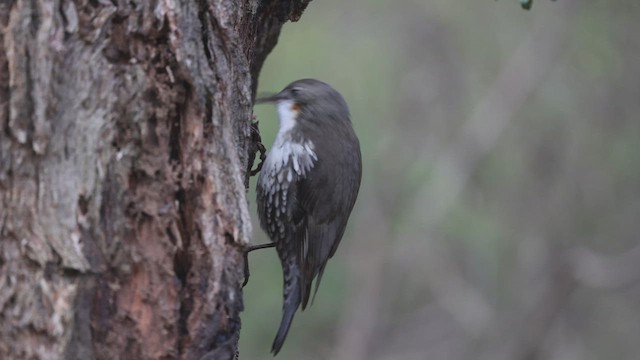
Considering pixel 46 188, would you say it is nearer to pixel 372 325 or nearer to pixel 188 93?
pixel 188 93

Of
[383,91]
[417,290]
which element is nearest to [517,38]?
[383,91]

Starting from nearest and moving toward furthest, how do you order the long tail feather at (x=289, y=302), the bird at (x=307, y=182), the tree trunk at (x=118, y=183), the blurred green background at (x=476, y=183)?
the tree trunk at (x=118, y=183) < the long tail feather at (x=289, y=302) < the bird at (x=307, y=182) < the blurred green background at (x=476, y=183)

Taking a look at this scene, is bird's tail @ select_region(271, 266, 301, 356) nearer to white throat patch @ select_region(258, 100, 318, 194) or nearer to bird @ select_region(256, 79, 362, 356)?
bird @ select_region(256, 79, 362, 356)

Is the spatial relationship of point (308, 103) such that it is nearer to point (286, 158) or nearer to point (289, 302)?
point (286, 158)

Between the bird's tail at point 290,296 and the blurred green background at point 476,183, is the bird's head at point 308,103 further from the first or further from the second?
the blurred green background at point 476,183

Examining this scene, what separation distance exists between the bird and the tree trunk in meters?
1.79

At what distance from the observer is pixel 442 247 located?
34.2 ft

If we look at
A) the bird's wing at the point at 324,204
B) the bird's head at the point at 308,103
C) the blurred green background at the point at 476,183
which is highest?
the bird's head at the point at 308,103

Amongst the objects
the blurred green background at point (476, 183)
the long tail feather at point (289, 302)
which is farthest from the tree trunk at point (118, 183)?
the blurred green background at point (476, 183)

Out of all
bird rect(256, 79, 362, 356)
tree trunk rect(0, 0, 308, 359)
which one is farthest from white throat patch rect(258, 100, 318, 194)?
tree trunk rect(0, 0, 308, 359)

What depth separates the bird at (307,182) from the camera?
14.9 ft

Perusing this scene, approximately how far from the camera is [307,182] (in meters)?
4.57

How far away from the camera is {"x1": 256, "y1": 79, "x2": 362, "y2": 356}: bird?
14.9 feet

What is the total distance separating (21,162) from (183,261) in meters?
0.51
